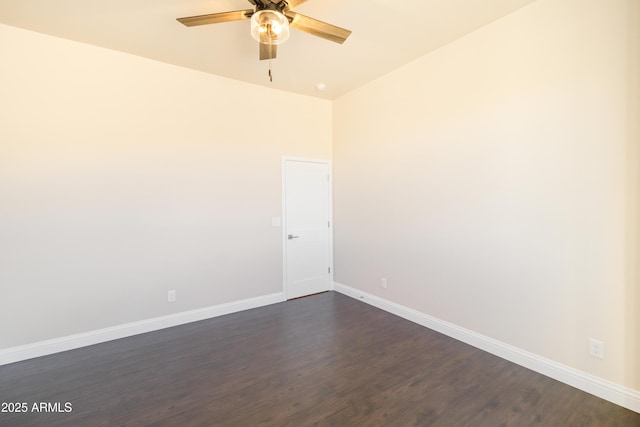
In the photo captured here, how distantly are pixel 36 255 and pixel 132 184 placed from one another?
103 cm

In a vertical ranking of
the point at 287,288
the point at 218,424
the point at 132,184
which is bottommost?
the point at 218,424

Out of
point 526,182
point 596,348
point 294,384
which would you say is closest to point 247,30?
point 526,182

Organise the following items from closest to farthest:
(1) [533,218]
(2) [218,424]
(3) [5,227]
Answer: (2) [218,424] < (1) [533,218] < (3) [5,227]

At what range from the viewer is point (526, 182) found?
237 centimetres

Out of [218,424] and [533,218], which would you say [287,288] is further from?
[533,218]

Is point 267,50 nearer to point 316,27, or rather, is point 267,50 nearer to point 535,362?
point 316,27

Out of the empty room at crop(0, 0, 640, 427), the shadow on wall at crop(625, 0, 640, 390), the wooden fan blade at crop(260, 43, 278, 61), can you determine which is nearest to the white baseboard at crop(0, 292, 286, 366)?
the empty room at crop(0, 0, 640, 427)

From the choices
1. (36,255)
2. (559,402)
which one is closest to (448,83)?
Answer: (559,402)

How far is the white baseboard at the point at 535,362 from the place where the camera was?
195 centimetres

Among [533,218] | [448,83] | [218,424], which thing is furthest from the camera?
[448,83]

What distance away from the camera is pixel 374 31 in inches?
104

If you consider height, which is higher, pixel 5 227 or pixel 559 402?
pixel 5 227

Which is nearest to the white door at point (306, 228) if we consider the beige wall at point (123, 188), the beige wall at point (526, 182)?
the beige wall at point (123, 188)

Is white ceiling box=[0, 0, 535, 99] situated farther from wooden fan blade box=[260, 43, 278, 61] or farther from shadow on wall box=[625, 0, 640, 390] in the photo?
shadow on wall box=[625, 0, 640, 390]
